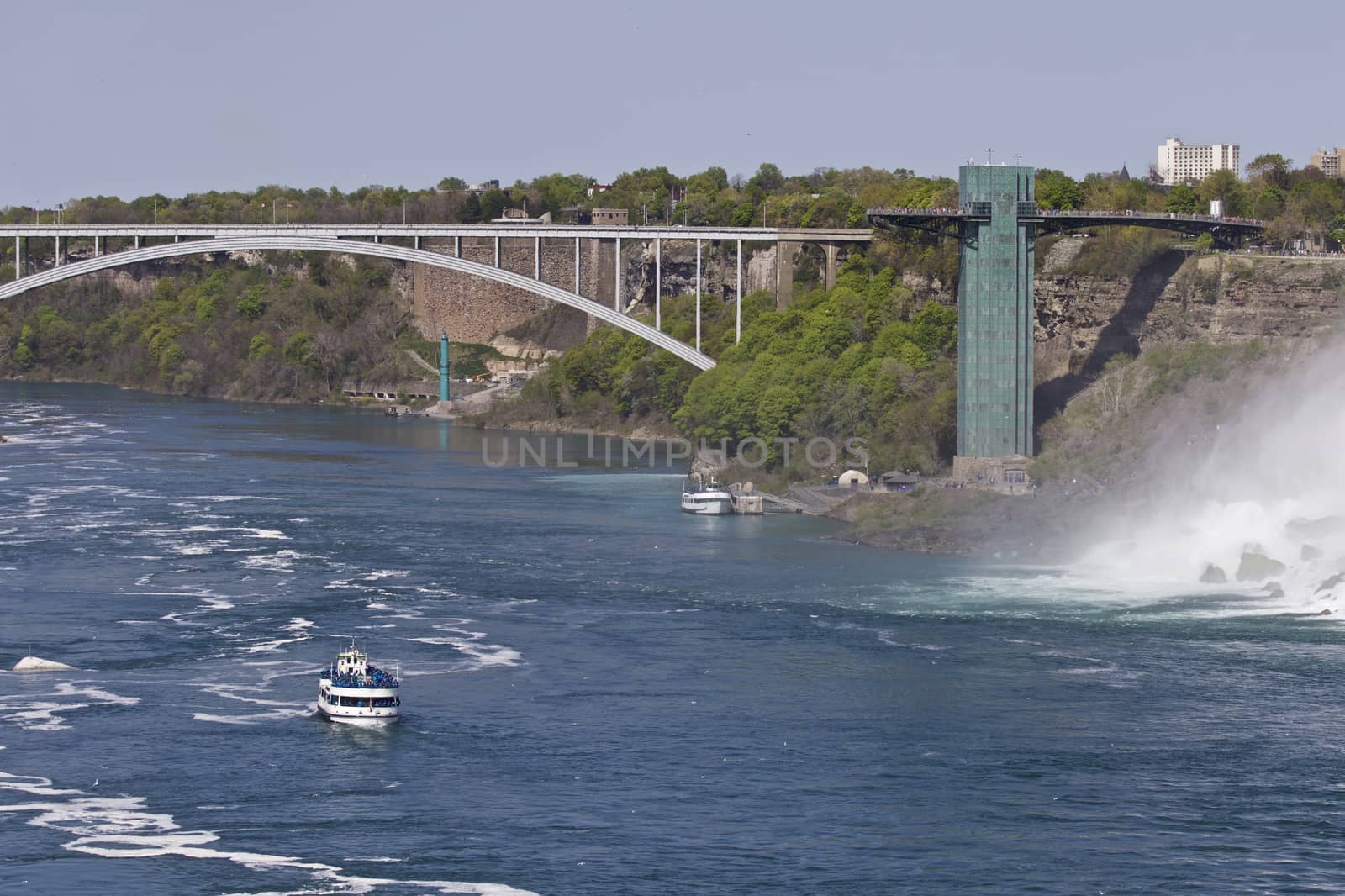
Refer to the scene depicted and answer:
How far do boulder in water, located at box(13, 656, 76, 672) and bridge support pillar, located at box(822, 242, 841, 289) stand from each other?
140 ft

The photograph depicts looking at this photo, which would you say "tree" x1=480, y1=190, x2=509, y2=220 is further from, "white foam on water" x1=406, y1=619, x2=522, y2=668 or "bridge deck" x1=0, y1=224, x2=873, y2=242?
"white foam on water" x1=406, y1=619, x2=522, y2=668

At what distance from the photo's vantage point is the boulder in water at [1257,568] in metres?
38.9

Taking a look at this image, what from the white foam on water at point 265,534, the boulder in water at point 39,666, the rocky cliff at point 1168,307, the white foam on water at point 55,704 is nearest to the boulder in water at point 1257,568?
the rocky cliff at point 1168,307

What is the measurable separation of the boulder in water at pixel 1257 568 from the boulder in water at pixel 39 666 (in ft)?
70.3

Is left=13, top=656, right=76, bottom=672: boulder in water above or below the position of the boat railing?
below

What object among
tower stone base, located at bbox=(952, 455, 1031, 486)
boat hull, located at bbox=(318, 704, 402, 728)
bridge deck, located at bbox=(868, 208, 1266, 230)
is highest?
bridge deck, located at bbox=(868, 208, 1266, 230)

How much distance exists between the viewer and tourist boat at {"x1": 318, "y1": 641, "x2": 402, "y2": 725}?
2842cm

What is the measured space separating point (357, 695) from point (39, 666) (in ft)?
19.4

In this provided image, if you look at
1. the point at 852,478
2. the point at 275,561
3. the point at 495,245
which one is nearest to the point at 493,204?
the point at 495,245

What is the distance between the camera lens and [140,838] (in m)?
23.6

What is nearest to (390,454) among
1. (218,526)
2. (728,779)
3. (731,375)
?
(731,375)

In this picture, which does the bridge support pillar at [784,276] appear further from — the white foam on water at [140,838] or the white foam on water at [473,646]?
the white foam on water at [140,838]

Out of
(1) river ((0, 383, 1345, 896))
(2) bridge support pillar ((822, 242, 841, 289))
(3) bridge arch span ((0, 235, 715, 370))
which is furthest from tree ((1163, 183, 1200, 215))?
(1) river ((0, 383, 1345, 896))

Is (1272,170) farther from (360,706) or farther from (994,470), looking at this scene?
(360,706)
